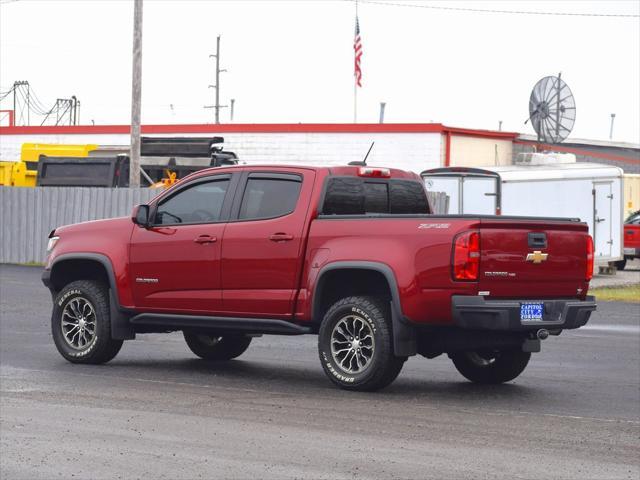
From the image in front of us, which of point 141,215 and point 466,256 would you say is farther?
point 141,215

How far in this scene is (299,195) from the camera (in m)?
11.4

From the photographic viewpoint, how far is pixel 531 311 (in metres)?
10.5

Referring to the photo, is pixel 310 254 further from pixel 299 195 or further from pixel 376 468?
pixel 376 468

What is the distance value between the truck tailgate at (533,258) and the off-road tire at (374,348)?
94cm

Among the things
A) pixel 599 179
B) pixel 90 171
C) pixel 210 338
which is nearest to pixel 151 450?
pixel 210 338

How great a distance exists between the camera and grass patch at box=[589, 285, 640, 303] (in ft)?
79.8

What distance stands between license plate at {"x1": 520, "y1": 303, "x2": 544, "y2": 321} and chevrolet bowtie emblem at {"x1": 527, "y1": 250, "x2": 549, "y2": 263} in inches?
14.4

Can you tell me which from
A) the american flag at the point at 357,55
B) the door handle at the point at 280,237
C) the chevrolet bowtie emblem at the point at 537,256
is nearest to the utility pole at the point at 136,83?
the american flag at the point at 357,55

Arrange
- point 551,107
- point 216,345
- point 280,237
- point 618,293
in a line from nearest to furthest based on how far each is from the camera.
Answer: point 280,237
point 216,345
point 618,293
point 551,107

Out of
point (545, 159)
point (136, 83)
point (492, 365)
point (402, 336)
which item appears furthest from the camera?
point (545, 159)

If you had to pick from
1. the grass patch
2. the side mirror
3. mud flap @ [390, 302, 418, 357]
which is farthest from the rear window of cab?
the grass patch

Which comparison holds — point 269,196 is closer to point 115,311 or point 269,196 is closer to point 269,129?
point 115,311

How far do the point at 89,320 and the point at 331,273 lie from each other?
310 centimetres

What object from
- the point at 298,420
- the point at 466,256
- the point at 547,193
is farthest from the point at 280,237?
the point at 547,193
